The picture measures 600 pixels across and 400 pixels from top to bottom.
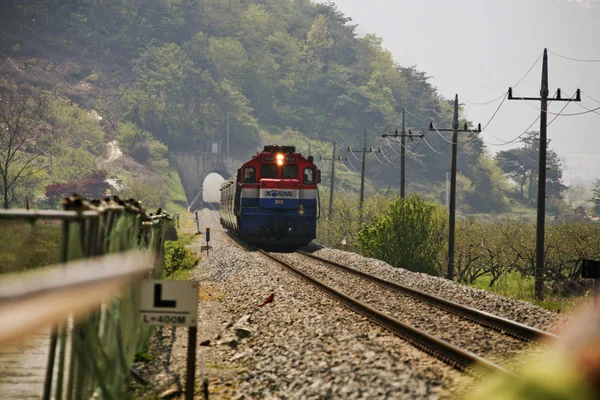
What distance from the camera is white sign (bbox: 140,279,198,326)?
25.2ft

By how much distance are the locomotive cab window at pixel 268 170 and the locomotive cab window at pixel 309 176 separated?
1.33m

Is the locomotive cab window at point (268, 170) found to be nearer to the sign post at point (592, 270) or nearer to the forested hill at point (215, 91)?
the sign post at point (592, 270)

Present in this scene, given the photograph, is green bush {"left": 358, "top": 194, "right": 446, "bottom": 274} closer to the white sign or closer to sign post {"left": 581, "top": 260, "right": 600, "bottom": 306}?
sign post {"left": 581, "top": 260, "right": 600, "bottom": 306}

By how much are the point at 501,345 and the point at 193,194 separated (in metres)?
122

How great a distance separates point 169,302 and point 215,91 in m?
157

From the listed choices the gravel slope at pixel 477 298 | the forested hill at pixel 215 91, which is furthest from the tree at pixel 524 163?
the gravel slope at pixel 477 298

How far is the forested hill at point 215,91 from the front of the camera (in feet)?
497

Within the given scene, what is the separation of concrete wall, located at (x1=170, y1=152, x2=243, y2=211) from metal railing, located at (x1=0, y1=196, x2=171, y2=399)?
408 feet

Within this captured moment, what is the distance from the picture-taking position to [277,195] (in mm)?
30703

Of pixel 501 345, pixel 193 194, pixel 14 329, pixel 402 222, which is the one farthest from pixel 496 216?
pixel 14 329

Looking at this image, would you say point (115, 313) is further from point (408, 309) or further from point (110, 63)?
point (110, 63)

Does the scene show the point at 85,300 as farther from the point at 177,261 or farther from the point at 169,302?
the point at 177,261

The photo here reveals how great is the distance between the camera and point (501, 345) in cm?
1155

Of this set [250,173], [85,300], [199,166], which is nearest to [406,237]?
[250,173]
